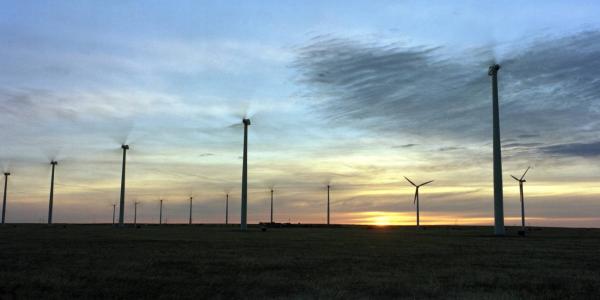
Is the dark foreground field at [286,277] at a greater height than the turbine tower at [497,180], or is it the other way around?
the turbine tower at [497,180]

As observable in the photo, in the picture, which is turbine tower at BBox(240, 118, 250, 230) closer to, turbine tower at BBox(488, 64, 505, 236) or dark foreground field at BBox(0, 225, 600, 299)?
turbine tower at BBox(488, 64, 505, 236)

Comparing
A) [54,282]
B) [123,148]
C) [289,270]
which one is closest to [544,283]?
[289,270]

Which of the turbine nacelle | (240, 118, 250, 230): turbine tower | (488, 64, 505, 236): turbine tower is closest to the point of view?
(488, 64, 505, 236): turbine tower

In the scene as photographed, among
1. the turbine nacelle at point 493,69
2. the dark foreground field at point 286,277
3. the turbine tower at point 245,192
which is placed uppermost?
the turbine nacelle at point 493,69

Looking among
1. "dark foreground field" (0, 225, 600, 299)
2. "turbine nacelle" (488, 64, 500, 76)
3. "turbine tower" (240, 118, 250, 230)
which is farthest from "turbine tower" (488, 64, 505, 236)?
"dark foreground field" (0, 225, 600, 299)

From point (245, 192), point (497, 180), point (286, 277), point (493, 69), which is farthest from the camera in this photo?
point (245, 192)

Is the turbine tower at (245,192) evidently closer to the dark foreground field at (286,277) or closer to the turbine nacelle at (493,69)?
the turbine nacelle at (493,69)

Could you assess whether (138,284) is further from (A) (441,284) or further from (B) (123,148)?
(B) (123,148)

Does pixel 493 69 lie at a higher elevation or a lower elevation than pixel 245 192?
higher

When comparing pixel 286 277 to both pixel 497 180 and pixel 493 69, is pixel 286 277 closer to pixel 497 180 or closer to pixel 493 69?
pixel 497 180

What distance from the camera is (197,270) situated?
3136cm

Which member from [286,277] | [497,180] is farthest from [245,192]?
[286,277]

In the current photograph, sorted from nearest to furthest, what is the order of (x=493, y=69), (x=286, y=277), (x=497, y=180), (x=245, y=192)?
(x=286, y=277), (x=497, y=180), (x=493, y=69), (x=245, y=192)

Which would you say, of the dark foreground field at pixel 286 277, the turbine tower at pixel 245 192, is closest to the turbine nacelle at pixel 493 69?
the turbine tower at pixel 245 192
